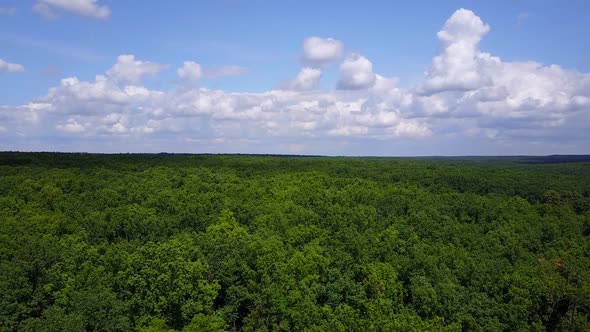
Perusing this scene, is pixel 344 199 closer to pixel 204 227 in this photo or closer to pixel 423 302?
pixel 204 227

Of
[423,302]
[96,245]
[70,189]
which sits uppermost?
[70,189]

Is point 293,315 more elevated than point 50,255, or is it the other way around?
point 50,255

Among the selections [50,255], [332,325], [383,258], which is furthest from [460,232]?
[50,255]

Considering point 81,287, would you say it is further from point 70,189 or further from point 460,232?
point 460,232

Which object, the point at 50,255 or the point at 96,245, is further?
the point at 96,245

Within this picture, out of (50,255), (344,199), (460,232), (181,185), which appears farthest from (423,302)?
Result: (181,185)

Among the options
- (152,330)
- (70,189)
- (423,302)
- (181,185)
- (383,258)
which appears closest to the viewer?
(152,330)

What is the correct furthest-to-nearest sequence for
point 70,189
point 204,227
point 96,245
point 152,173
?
point 152,173 < point 70,189 < point 204,227 < point 96,245
